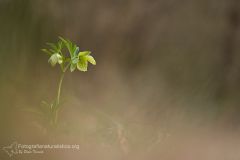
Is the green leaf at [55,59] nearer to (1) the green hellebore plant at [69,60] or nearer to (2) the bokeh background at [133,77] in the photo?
(1) the green hellebore plant at [69,60]

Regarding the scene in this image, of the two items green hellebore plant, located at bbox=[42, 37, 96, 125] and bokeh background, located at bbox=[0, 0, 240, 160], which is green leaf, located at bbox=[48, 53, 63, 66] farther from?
bokeh background, located at bbox=[0, 0, 240, 160]

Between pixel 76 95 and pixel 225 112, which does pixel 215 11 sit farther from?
pixel 76 95

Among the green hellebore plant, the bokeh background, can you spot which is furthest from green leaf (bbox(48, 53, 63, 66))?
the bokeh background

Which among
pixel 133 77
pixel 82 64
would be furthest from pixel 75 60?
pixel 133 77

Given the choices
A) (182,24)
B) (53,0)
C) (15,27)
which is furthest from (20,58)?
(182,24)

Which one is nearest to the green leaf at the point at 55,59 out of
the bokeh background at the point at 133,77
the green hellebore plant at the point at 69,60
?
the green hellebore plant at the point at 69,60

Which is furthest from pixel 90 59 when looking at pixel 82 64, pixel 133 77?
pixel 133 77

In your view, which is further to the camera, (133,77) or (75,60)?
(133,77)

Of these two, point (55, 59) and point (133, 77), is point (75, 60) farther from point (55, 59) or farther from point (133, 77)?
point (133, 77)
